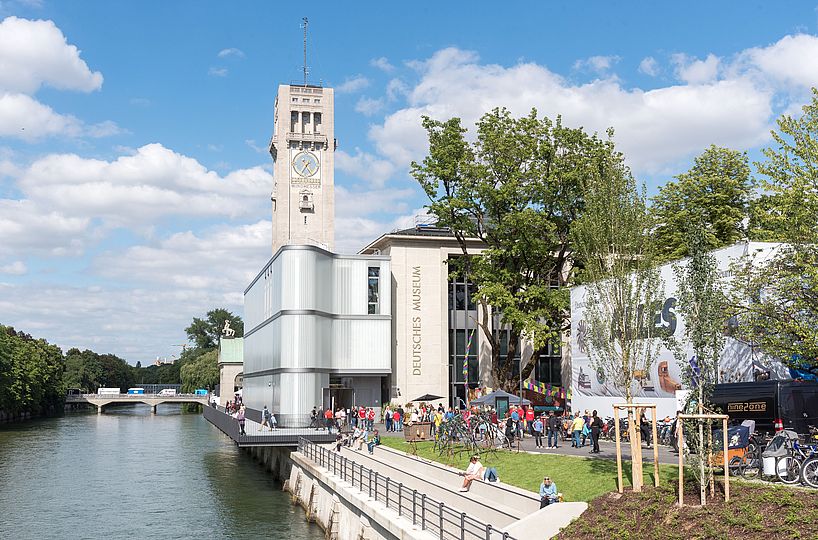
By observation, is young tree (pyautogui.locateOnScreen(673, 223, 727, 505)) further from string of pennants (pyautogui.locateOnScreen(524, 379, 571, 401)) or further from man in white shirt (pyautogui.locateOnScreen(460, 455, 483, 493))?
string of pennants (pyautogui.locateOnScreen(524, 379, 571, 401))

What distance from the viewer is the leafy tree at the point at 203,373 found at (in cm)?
15238

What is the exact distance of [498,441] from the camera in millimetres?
32188

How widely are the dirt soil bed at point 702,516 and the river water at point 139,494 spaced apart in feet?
45.2

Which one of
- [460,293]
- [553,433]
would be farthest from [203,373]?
[553,433]

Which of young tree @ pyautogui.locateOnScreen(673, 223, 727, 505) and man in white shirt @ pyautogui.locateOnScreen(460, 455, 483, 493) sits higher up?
young tree @ pyautogui.locateOnScreen(673, 223, 727, 505)

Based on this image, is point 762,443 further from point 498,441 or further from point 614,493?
point 498,441

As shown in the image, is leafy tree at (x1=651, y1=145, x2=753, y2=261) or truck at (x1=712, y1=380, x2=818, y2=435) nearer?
truck at (x1=712, y1=380, x2=818, y2=435)

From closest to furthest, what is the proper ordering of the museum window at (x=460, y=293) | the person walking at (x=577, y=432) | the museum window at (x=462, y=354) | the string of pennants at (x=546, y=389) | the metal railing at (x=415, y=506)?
1. the metal railing at (x=415, y=506)
2. the person walking at (x=577, y=432)
3. the string of pennants at (x=546, y=389)
4. the museum window at (x=462, y=354)
5. the museum window at (x=460, y=293)

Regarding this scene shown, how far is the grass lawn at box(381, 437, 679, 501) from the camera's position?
21.1 m

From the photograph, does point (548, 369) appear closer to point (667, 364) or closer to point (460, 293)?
point (460, 293)

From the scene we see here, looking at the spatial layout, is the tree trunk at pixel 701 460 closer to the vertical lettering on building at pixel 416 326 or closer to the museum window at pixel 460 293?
the vertical lettering on building at pixel 416 326

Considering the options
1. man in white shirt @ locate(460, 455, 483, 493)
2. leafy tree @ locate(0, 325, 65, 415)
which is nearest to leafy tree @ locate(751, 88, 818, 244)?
man in white shirt @ locate(460, 455, 483, 493)

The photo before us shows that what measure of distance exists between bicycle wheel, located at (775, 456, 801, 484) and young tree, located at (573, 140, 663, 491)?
3.48m

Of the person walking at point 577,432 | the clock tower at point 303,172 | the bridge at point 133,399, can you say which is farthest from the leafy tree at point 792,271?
the bridge at point 133,399
